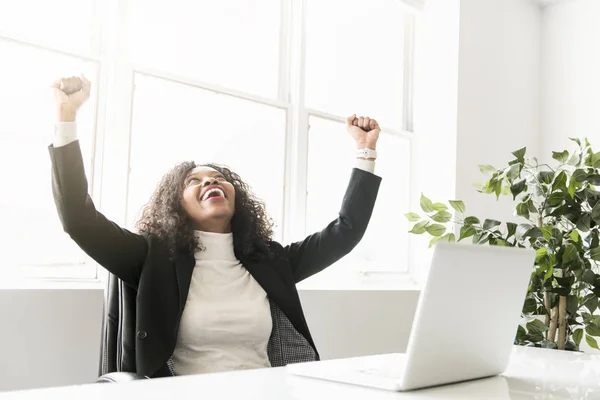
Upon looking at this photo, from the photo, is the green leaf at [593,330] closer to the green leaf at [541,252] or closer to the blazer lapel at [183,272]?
the green leaf at [541,252]

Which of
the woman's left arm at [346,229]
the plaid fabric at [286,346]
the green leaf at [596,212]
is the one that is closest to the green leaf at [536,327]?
the green leaf at [596,212]

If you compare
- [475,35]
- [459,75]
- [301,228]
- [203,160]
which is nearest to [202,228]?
[203,160]

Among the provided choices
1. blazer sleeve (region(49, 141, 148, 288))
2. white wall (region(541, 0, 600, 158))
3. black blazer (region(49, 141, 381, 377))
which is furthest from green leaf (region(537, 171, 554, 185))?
white wall (region(541, 0, 600, 158))

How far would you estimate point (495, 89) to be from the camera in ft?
14.0

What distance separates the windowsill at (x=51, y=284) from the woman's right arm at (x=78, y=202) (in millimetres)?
331

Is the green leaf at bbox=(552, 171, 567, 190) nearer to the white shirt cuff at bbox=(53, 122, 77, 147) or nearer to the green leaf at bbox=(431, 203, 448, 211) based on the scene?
the green leaf at bbox=(431, 203, 448, 211)

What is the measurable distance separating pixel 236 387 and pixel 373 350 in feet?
8.13

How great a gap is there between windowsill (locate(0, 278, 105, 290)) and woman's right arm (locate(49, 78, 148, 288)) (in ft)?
1.09

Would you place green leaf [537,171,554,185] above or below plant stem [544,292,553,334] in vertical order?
above

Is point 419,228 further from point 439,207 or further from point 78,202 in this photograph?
point 78,202

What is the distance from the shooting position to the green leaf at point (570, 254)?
2.57 meters

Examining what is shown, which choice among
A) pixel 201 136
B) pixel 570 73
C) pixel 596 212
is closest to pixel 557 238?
pixel 596 212

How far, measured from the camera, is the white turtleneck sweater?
2.05 m

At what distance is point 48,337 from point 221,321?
56 centimetres
